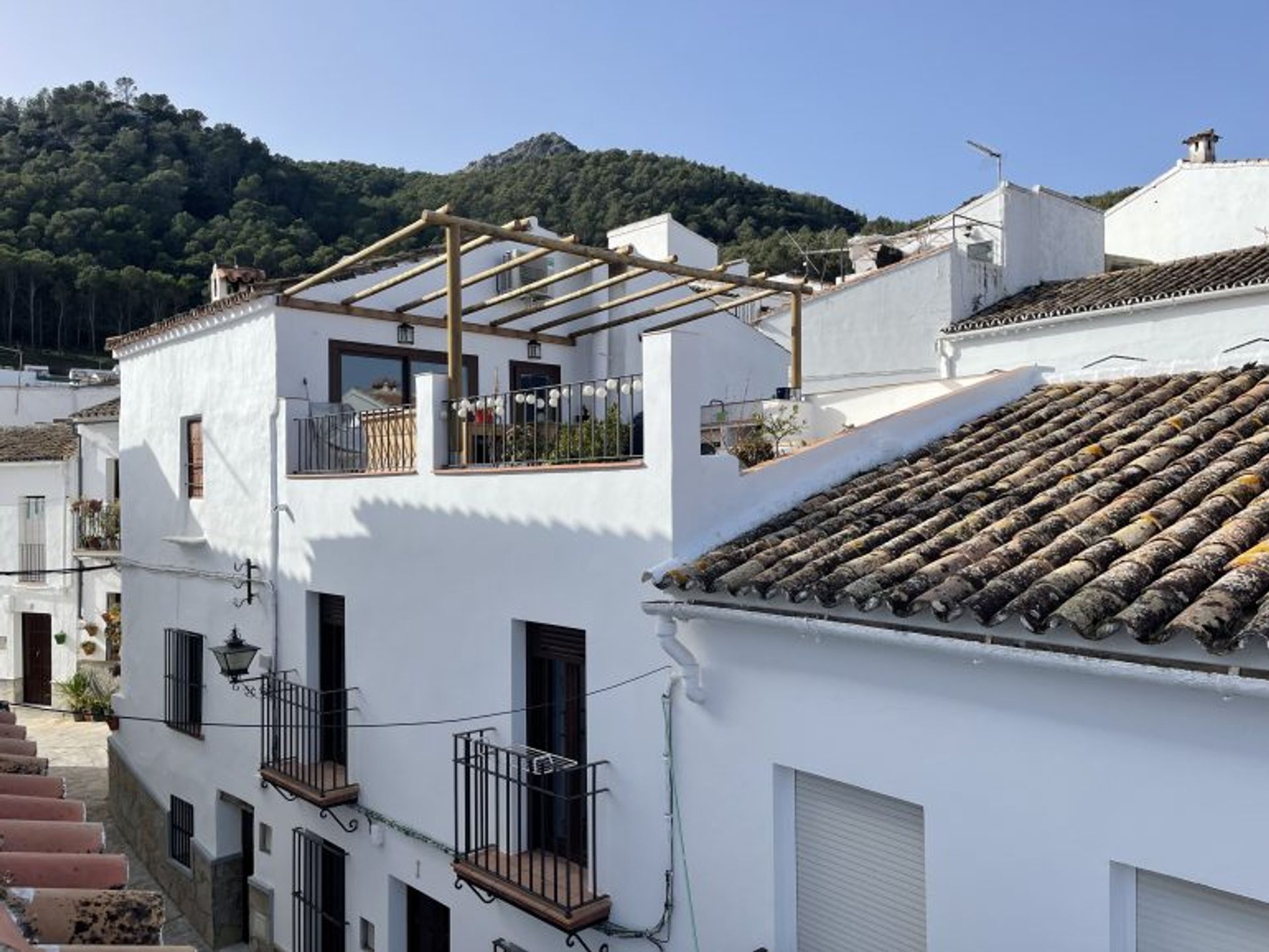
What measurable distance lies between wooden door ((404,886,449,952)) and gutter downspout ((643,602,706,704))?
14.5ft

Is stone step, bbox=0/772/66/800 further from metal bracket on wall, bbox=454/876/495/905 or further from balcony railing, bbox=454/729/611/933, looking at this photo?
metal bracket on wall, bbox=454/876/495/905

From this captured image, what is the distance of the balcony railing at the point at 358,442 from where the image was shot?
30.5ft

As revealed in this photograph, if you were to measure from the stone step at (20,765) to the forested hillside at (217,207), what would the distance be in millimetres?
29369

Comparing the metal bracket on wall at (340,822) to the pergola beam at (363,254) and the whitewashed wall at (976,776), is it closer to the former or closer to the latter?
the whitewashed wall at (976,776)

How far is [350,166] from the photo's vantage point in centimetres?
4800

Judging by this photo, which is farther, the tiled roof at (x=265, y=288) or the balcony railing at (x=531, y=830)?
the tiled roof at (x=265, y=288)

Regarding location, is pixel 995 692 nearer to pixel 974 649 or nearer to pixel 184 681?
pixel 974 649

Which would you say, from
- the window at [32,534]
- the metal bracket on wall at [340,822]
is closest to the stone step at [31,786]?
the metal bracket on wall at [340,822]

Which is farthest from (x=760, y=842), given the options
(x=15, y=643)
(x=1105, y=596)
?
(x=15, y=643)

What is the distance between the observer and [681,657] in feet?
20.2

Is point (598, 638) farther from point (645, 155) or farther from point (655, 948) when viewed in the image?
point (645, 155)

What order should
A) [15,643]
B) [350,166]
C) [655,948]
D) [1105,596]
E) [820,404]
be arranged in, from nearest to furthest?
[1105,596], [655,948], [820,404], [15,643], [350,166]

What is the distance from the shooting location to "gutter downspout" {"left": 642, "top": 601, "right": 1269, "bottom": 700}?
3629 mm

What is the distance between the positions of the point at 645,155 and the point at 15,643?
103 feet
